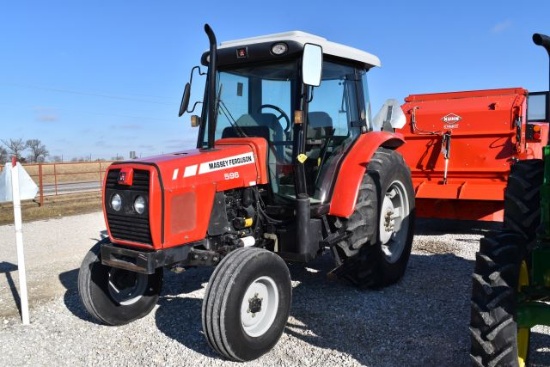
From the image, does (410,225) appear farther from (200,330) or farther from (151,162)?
(151,162)

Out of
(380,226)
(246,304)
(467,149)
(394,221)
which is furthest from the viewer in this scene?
(467,149)

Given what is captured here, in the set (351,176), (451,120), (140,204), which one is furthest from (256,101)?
(451,120)

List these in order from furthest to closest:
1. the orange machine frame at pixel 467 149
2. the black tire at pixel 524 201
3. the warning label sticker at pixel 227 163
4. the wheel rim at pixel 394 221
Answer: the orange machine frame at pixel 467 149, the wheel rim at pixel 394 221, the warning label sticker at pixel 227 163, the black tire at pixel 524 201

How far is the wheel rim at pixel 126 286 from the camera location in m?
4.32

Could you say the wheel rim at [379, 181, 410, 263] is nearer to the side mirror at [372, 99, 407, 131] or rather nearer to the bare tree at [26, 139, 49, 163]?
the side mirror at [372, 99, 407, 131]

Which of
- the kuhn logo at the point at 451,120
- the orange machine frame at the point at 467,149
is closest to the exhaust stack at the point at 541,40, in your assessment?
the orange machine frame at the point at 467,149

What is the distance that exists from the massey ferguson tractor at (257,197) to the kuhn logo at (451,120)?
267cm

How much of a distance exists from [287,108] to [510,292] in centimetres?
238

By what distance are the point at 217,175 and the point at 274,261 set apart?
81 centimetres

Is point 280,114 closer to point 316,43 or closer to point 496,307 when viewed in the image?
→ point 316,43

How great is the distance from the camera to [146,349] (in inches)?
150

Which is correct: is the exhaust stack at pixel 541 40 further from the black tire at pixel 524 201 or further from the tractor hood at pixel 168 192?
the tractor hood at pixel 168 192

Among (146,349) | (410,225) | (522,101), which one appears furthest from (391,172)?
(522,101)

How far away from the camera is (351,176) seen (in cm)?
454
